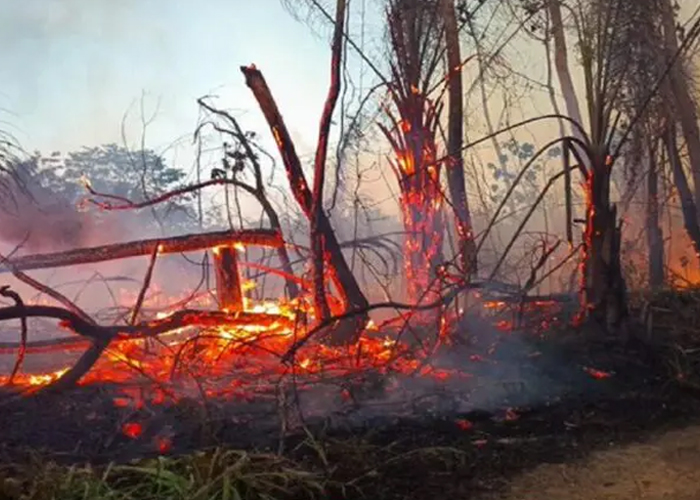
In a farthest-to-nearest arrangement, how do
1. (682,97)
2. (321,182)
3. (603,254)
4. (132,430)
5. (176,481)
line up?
(682,97), (321,182), (603,254), (132,430), (176,481)

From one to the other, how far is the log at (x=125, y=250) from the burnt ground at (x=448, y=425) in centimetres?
226

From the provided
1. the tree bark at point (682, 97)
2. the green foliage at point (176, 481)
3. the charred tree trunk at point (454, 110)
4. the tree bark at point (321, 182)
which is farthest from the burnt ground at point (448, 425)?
the tree bark at point (682, 97)

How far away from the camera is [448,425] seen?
584 centimetres

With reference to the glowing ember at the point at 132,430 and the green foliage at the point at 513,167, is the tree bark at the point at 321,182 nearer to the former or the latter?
the glowing ember at the point at 132,430

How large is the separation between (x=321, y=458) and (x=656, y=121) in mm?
11230

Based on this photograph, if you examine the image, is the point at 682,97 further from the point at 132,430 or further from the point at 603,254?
the point at 132,430

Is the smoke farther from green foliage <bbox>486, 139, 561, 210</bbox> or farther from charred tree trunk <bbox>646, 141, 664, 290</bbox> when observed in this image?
green foliage <bbox>486, 139, 561, 210</bbox>

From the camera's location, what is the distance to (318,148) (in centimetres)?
845

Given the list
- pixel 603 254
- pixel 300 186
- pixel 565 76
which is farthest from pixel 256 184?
pixel 565 76

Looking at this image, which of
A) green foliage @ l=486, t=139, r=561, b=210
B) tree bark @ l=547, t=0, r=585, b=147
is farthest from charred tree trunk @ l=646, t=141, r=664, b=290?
green foliage @ l=486, t=139, r=561, b=210

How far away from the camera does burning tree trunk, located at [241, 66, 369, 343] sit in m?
8.72

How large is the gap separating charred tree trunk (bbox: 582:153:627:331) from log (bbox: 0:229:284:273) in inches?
160

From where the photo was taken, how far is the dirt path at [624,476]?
14.3 ft

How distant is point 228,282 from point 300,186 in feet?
5.24
